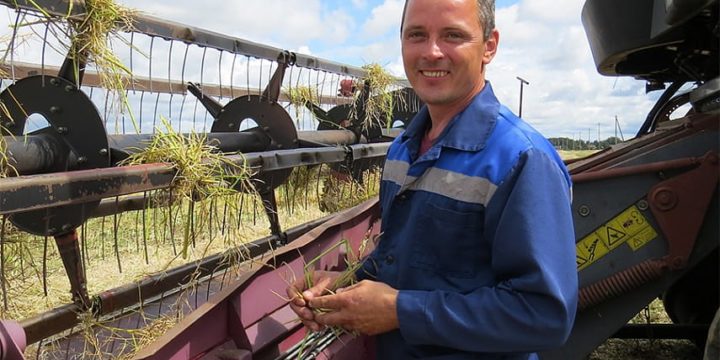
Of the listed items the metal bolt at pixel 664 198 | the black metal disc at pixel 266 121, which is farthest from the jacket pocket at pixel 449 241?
the black metal disc at pixel 266 121

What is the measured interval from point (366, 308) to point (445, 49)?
63 centimetres

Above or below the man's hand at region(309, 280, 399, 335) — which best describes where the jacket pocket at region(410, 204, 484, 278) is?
above

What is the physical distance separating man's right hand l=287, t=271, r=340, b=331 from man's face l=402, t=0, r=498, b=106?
0.57 metres

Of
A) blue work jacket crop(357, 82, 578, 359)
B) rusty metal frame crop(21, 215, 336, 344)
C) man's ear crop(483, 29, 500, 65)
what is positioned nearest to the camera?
blue work jacket crop(357, 82, 578, 359)

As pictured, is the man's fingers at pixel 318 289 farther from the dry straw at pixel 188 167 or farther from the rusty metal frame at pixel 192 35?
the rusty metal frame at pixel 192 35

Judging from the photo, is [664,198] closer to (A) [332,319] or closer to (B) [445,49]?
(B) [445,49]

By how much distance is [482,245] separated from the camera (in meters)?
1.43

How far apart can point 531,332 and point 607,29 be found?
2.30 meters

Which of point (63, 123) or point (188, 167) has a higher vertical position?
point (63, 123)

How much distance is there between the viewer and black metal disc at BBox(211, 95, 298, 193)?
4352 mm

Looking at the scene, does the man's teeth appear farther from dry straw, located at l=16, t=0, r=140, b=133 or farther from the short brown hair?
dry straw, located at l=16, t=0, r=140, b=133

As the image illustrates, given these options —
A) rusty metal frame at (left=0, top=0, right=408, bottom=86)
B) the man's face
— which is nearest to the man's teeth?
the man's face

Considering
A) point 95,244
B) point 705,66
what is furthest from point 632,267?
point 95,244

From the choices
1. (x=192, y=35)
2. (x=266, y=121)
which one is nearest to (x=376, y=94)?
(x=266, y=121)
